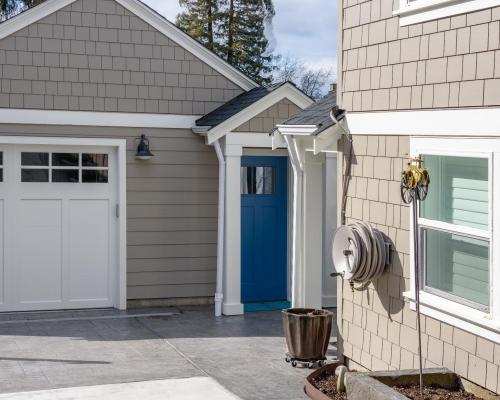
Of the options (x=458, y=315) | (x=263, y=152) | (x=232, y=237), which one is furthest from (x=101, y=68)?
(x=458, y=315)

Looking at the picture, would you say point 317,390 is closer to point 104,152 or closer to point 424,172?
point 424,172

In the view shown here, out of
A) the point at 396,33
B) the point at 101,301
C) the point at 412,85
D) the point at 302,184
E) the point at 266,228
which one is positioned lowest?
the point at 101,301

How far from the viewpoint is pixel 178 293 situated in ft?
34.6

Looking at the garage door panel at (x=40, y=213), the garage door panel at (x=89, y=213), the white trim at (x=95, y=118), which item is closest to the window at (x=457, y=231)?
the white trim at (x=95, y=118)

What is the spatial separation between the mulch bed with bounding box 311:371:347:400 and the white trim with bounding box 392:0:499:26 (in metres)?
2.90

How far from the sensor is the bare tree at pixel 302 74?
99.3ft

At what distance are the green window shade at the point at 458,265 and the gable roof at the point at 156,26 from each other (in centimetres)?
536

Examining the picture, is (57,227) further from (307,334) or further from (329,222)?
(307,334)

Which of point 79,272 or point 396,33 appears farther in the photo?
point 79,272

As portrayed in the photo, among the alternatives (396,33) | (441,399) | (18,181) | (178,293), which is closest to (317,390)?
(441,399)

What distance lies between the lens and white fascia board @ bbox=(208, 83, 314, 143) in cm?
977

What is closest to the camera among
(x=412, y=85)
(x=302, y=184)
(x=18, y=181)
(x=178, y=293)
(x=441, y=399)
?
(x=441, y=399)

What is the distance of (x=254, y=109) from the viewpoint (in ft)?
32.3

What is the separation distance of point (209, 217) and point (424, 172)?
5.31m
